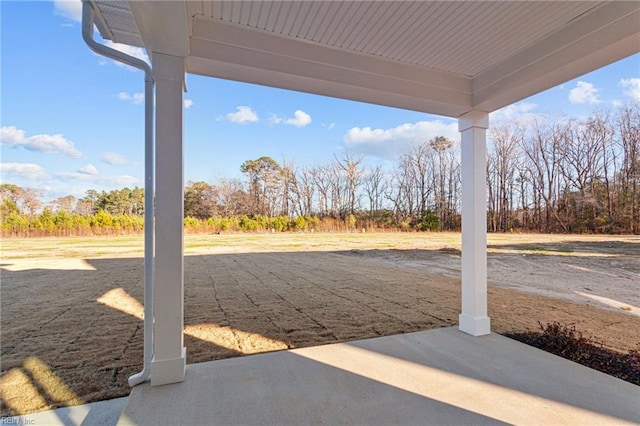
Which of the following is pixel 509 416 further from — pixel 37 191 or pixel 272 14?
pixel 37 191

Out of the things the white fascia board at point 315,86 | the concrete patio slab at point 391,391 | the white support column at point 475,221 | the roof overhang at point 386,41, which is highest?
the roof overhang at point 386,41

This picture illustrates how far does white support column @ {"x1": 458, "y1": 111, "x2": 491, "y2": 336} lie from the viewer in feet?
8.97

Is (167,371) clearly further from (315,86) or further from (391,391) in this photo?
(315,86)

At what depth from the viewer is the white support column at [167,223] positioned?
1.85 metres

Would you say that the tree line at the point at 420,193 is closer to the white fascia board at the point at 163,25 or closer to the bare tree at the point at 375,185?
the bare tree at the point at 375,185

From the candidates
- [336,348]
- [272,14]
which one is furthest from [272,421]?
[272,14]

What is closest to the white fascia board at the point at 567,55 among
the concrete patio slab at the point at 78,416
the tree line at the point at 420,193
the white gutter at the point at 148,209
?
the white gutter at the point at 148,209

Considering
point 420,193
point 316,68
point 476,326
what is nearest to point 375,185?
point 420,193

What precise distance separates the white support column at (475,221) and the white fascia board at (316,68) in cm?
24

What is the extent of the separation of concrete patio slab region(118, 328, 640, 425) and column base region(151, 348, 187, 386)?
5 centimetres

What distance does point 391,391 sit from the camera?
180 centimetres

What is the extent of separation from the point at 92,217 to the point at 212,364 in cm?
1100

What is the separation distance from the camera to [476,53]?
229 centimetres

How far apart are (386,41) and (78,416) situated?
9.96ft
